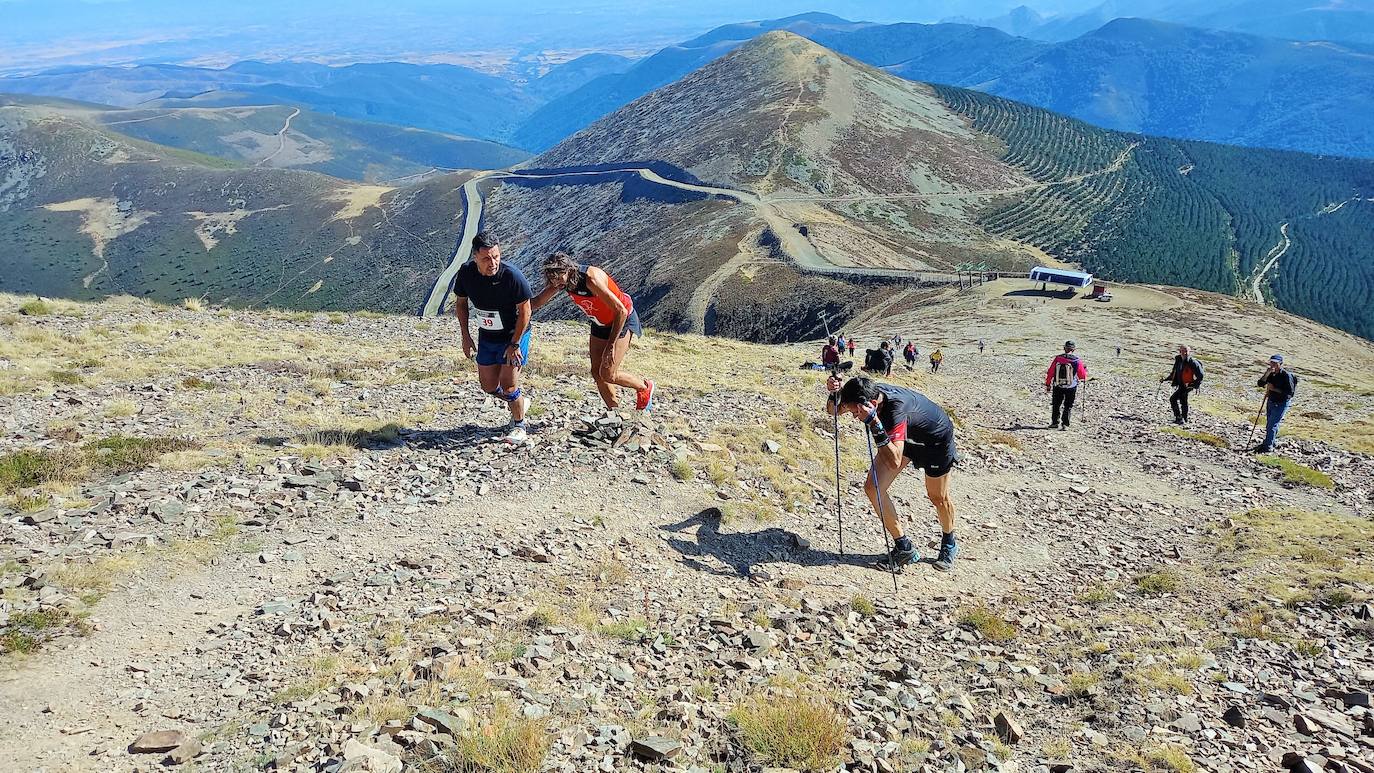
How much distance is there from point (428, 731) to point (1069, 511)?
11.1 metres

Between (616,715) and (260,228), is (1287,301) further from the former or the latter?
(260,228)

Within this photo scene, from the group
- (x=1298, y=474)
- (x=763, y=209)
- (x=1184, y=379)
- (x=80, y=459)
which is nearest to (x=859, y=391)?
(x=80, y=459)

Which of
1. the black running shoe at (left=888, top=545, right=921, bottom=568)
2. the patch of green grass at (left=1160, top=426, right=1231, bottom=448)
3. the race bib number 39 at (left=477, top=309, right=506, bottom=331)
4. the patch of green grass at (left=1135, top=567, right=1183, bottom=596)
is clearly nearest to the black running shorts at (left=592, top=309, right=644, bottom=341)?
the race bib number 39 at (left=477, top=309, right=506, bottom=331)

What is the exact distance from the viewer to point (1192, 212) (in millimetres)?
150000

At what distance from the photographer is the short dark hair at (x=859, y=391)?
8.54 m

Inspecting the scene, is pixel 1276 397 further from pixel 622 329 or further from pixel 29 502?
pixel 29 502

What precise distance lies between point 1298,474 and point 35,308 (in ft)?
101

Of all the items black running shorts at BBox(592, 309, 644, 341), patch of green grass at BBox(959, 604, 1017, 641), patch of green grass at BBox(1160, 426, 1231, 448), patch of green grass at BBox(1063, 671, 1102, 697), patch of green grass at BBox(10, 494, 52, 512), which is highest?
black running shorts at BBox(592, 309, 644, 341)

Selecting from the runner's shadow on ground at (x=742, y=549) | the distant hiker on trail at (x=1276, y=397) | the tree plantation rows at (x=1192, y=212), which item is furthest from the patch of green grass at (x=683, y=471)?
the tree plantation rows at (x=1192, y=212)

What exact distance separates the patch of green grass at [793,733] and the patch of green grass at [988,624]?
282cm

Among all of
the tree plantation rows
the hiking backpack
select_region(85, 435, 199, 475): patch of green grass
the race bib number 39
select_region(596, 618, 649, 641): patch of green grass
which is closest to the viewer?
select_region(596, 618, 649, 641): patch of green grass

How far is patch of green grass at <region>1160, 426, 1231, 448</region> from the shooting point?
58.0ft

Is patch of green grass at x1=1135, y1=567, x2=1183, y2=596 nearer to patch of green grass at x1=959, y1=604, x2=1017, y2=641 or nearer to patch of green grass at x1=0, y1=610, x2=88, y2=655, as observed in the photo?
patch of green grass at x1=959, y1=604, x2=1017, y2=641

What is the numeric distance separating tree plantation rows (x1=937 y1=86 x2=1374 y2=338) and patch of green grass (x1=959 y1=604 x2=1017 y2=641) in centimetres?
11289
